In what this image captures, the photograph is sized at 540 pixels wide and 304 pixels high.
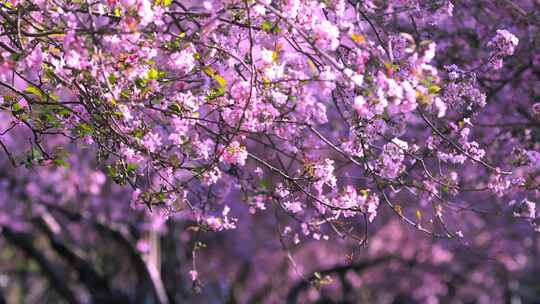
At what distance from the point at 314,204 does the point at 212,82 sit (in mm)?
1315

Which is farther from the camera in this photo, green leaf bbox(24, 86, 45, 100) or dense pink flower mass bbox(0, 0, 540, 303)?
green leaf bbox(24, 86, 45, 100)

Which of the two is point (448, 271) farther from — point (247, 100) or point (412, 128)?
point (247, 100)

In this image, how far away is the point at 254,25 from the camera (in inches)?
244

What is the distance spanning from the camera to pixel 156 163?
6602mm

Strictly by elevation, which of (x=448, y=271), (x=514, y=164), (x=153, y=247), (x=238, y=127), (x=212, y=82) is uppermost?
(x=448, y=271)

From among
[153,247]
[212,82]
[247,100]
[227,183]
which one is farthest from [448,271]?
[247,100]

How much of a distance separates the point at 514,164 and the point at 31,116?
379cm

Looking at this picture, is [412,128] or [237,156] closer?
[237,156]

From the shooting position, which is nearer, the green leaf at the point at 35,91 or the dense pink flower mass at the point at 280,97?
the dense pink flower mass at the point at 280,97

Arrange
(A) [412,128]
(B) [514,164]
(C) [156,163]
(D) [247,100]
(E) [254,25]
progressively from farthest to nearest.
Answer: (A) [412,128] < (B) [514,164] < (C) [156,163] < (E) [254,25] < (D) [247,100]

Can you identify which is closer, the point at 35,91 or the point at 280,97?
the point at 280,97

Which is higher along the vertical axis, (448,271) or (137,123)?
(448,271)

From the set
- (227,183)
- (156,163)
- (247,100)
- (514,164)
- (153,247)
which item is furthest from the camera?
(153,247)

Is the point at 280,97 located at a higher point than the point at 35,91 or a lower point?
lower
